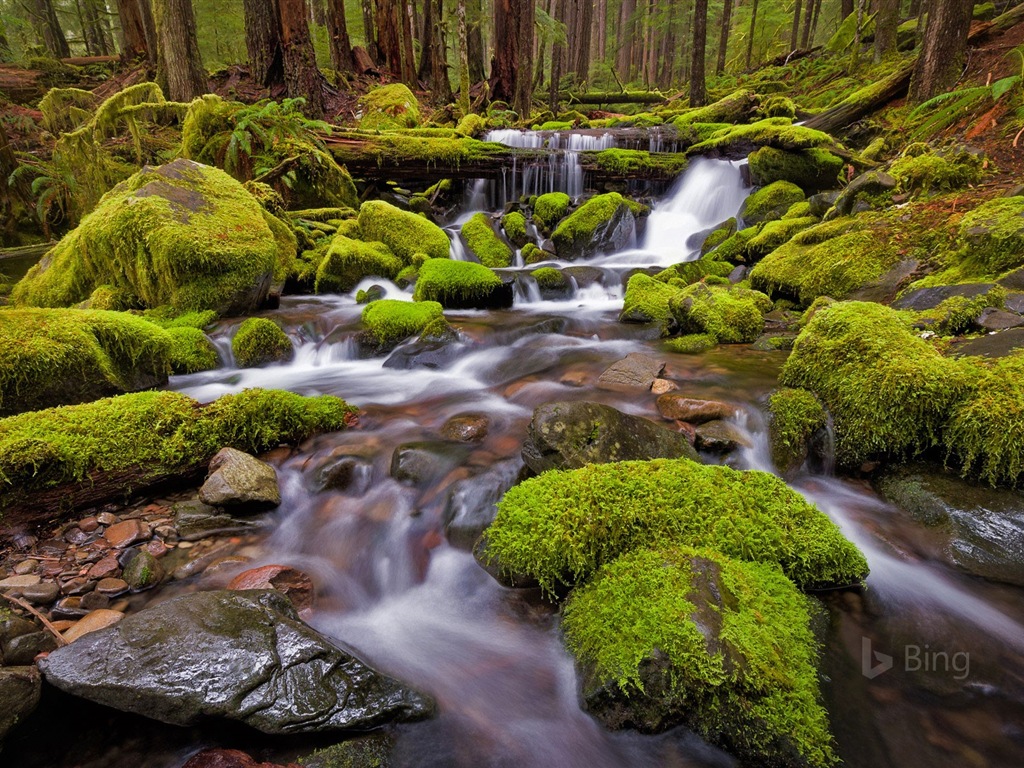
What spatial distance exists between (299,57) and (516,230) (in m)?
8.67

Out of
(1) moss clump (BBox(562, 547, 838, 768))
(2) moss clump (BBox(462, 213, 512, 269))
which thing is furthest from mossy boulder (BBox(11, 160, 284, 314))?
(1) moss clump (BBox(562, 547, 838, 768))

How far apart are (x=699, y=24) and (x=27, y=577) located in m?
18.7

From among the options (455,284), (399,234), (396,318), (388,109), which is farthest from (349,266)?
(388,109)

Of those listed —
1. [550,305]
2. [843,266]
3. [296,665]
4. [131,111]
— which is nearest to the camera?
[296,665]

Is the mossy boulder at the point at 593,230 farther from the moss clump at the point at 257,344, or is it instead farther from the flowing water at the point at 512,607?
the moss clump at the point at 257,344

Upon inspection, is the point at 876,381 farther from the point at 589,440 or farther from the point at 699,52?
the point at 699,52

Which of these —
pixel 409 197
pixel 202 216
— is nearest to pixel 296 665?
pixel 202 216

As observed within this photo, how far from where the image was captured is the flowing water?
2.16 metres

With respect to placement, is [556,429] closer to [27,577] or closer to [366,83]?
[27,577]

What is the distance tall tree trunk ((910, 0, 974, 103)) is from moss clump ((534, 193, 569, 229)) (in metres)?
6.98

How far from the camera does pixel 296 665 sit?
212 cm

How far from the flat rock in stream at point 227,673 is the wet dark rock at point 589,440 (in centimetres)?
161

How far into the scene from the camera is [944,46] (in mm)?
8969

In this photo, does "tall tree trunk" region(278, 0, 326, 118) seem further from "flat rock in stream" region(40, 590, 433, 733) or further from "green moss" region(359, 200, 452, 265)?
"flat rock in stream" region(40, 590, 433, 733)
